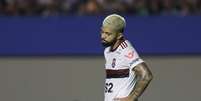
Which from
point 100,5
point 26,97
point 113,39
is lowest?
point 26,97

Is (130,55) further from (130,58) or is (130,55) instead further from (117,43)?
(117,43)

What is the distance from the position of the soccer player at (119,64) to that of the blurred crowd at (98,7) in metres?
3.69

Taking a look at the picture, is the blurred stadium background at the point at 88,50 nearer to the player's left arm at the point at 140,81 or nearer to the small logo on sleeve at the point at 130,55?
the small logo on sleeve at the point at 130,55

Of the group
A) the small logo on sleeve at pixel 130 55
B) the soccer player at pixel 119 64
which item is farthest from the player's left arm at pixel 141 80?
the small logo on sleeve at pixel 130 55

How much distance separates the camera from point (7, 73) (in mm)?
9852

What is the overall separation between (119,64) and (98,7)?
407 centimetres

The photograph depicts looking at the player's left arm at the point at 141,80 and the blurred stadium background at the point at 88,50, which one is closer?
the player's left arm at the point at 141,80

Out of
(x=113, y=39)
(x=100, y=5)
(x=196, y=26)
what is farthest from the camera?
(x=100, y=5)

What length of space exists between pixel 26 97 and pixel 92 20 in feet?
4.55

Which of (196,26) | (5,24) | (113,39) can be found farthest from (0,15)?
(113,39)

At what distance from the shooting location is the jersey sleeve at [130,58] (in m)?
5.91

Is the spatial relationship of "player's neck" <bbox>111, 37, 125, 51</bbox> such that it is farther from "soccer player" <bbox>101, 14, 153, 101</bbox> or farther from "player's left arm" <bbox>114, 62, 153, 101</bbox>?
"player's left arm" <bbox>114, 62, 153, 101</bbox>

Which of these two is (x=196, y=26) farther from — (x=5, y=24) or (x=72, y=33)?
(x=5, y=24)

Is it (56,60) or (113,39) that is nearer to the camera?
(113,39)
